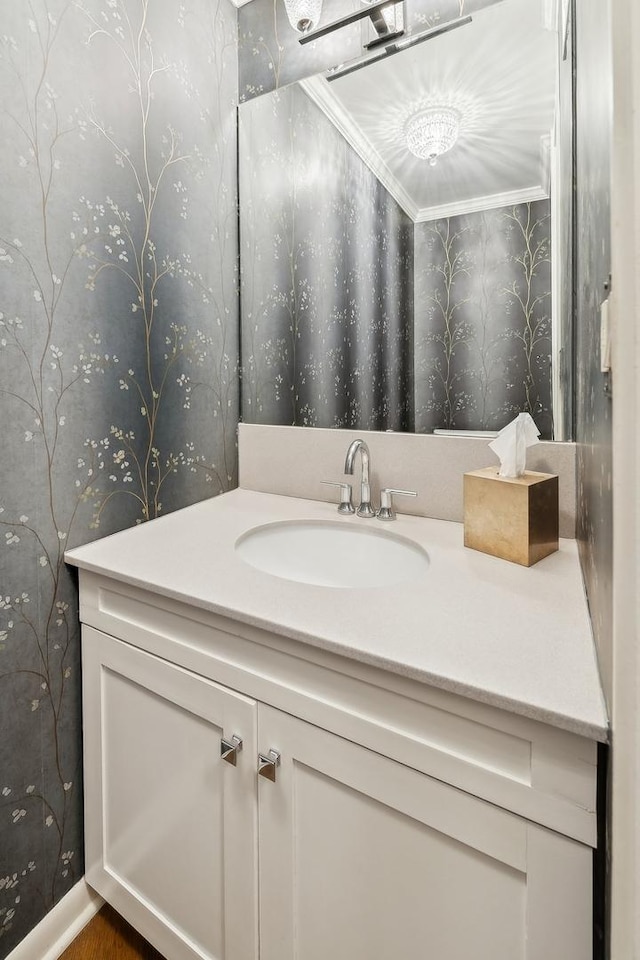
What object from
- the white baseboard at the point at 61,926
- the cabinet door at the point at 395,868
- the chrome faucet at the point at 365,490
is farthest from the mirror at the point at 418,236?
the white baseboard at the point at 61,926

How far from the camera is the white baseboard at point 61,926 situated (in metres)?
1.02

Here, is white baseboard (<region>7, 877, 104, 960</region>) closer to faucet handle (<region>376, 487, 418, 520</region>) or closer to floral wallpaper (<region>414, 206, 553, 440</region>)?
faucet handle (<region>376, 487, 418, 520</region>)

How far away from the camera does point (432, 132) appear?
3.92 ft

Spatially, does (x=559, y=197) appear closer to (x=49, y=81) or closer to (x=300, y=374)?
(x=300, y=374)

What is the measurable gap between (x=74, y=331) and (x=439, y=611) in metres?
0.93

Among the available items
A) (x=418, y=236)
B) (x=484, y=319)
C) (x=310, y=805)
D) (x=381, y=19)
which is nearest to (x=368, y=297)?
(x=418, y=236)

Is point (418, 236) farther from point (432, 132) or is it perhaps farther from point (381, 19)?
point (381, 19)

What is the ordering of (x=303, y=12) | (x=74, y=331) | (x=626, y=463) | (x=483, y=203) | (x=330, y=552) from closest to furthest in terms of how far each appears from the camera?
(x=626, y=463) < (x=74, y=331) < (x=483, y=203) < (x=330, y=552) < (x=303, y=12)

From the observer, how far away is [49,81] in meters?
0.95

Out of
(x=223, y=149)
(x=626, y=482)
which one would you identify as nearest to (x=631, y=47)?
(x=626, y=482)

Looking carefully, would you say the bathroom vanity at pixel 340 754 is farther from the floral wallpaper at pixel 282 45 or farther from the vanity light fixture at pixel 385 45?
the floral wallpaper at pixel 282 45

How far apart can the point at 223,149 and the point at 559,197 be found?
985 millimetres

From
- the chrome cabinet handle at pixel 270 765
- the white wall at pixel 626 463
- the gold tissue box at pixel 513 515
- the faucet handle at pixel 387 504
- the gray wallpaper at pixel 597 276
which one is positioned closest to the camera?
the white wall at pixel 626 463

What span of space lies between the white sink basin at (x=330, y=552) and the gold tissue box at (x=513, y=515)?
0.56ft
